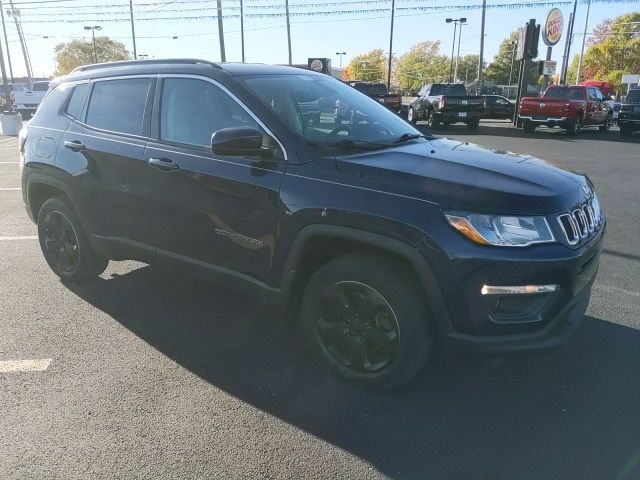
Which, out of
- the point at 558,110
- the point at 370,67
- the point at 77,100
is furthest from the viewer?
the point at 370,67

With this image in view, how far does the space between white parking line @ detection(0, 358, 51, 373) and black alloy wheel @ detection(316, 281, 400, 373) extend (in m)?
1.77

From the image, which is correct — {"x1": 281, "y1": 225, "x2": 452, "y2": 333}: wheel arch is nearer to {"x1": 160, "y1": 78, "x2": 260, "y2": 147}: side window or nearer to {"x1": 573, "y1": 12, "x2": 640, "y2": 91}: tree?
{"x1": 160, "y1": 78, "x2": 260, "y2": 147}: side window

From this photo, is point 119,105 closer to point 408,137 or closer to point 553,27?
point 408,137

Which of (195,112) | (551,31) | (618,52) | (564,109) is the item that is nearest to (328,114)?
(195,112)

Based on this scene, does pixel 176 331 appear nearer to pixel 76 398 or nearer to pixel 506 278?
pixel 76 398

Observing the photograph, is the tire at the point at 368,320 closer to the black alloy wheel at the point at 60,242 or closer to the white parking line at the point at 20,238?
the black alloy wheel at the point at 60,242

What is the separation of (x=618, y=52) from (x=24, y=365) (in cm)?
8084

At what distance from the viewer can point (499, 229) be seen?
262cm

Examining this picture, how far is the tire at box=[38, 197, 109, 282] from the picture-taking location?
449 cm

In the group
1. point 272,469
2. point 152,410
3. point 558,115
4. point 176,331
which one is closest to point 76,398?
point 152,410

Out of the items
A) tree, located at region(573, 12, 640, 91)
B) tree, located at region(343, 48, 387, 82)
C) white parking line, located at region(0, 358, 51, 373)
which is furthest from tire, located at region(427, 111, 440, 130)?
tree, located at region(343, 48, 387, 82)

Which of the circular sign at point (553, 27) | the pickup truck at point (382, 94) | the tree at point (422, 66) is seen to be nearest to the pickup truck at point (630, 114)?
the pickup truck at point (382, 94)

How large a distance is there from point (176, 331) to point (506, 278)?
7.77 ft

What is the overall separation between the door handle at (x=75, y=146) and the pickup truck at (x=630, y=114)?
1913cm
